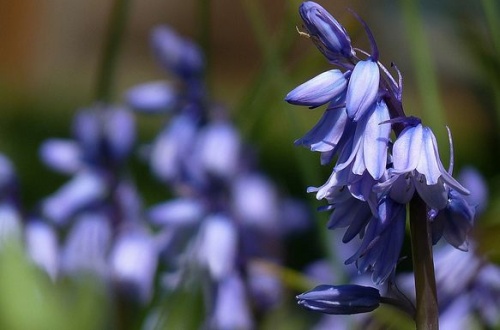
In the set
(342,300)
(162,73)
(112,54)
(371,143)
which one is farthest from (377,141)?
(162,73)

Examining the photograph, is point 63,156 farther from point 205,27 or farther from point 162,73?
point 162,73

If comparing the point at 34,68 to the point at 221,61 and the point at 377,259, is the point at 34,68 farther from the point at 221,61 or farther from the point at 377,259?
the point at 377,259

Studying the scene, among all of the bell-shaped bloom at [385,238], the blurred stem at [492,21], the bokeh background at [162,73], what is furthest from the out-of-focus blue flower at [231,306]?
the bokeh background at [162,73]

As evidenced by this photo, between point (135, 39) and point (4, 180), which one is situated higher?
point (4, 180)

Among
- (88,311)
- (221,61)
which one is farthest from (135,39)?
(88,311)

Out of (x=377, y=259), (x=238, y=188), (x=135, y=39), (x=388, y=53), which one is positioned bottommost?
(x=388, y=53)

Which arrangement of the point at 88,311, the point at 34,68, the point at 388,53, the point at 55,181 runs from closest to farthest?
1. the point at 88,311
2. the point at 55,181
3. the point at 388,53
4. the point at 34,68
